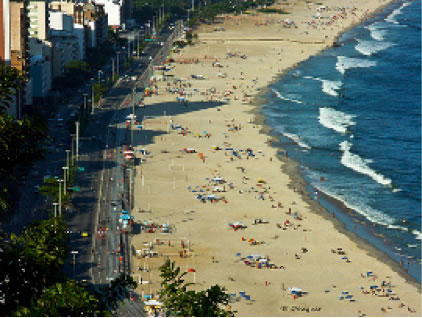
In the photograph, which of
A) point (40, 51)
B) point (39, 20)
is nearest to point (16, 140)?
point (40, 51)

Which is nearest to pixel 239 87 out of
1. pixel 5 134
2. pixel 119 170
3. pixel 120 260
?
pixel 119 170

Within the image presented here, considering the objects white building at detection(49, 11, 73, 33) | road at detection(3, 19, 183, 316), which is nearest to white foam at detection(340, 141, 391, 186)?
road at detection(3, 19, 183, 316)

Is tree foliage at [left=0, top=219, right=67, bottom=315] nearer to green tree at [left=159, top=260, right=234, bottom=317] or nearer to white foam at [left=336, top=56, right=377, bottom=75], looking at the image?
green tree at [left=159, top=260, right=234, bottom=317]

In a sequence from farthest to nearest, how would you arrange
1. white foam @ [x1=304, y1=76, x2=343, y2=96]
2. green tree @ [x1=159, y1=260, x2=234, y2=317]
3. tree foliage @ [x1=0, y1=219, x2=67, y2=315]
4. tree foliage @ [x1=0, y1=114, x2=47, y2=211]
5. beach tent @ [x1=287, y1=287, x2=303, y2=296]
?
1. white foam @ [x1=304, y1=76, x2=343, y2=96]
2. beach tent @ [x1=287, y1=287, x2=303, y2=296]
3. green tree @ [x1=159, y1=260, x2=234, y2=317]
4. tree foliage @ [x1=0, y1=114, x2=47, y2=211]
5. tree foliage @ [x1=0, y1=219, x2=67, y2=315]

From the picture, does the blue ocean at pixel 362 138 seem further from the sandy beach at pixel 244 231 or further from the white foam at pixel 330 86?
the sandy beach at pixel 244 231

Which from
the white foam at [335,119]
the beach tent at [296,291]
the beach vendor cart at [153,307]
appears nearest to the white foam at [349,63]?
the white foam at [335,119]

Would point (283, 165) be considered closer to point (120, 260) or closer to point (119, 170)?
point (119, 170)

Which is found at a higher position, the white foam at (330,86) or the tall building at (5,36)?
the tall building at (5,36)
